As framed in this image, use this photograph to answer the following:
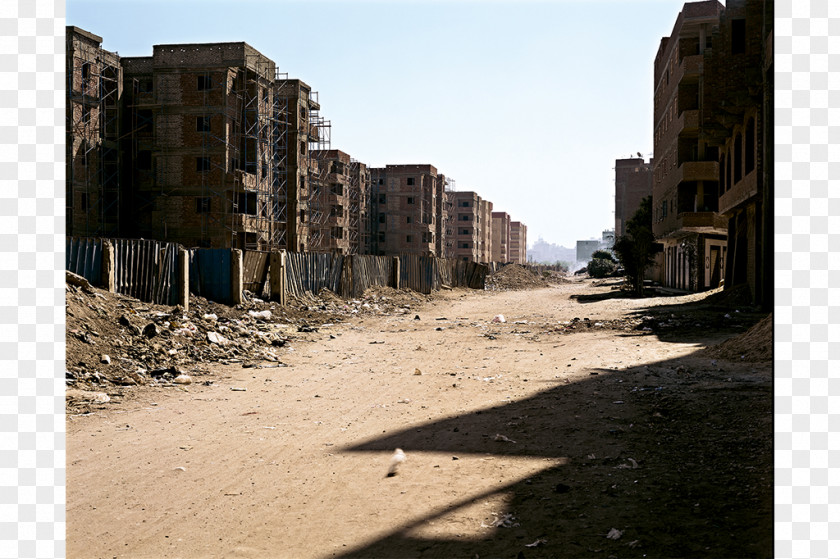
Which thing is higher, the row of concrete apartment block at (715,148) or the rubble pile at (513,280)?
the row of concrete apartment block at (715,148)

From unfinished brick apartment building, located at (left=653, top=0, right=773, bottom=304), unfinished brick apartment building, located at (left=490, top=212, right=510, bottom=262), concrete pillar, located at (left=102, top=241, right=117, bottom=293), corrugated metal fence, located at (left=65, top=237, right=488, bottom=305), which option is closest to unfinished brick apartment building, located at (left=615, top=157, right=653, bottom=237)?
unfinished brick apartment building, located at (left=653, top=0, right=773, bottom=304)

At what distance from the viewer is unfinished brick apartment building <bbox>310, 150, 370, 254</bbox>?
59875 mm

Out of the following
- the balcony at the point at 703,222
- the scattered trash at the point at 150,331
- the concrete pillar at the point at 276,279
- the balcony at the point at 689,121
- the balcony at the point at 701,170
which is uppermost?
the balcony at the point at 689,121

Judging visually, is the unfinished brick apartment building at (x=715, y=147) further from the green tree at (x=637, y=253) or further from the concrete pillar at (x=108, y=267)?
the concrete pillar at (x=108, y=267)

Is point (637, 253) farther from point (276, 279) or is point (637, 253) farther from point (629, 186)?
point (629, 186)

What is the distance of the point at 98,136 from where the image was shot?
4097cm

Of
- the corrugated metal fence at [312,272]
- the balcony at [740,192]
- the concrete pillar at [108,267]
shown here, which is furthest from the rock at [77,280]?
the balcony at [740,192]

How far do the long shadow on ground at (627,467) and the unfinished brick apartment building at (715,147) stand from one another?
26.6ft

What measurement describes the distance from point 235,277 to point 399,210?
6172cm

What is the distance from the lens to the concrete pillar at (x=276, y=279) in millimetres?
20094

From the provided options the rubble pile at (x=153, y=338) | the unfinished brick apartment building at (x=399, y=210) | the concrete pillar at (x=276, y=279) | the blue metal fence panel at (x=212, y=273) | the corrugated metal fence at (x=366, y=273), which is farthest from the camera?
the unfinished brick apartment building at (x=399, y=210)

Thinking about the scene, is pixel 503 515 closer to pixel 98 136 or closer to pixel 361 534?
pixel 361 534

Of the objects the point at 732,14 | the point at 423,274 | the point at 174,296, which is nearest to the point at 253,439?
the point at 174,296

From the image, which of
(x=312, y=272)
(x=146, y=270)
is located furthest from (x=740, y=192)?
(x=146, y=270)
